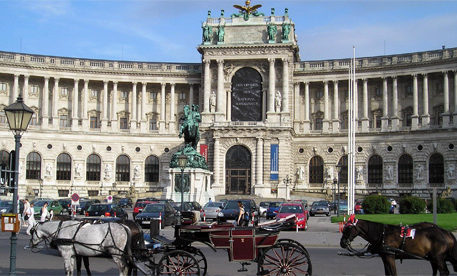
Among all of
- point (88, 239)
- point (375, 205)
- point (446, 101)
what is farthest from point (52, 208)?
point (446, 101)

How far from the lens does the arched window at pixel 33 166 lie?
274ft

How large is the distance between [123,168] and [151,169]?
4010 mm

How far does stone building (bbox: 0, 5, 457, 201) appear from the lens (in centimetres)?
8000

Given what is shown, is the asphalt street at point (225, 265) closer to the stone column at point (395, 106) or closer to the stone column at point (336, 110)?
the stone column at point (395, 106)

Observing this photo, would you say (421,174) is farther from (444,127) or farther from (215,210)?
(215,210)

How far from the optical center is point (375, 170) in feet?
271

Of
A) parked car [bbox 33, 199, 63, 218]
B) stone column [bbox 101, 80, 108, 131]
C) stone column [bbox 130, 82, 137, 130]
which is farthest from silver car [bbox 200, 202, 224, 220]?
stone column [bbox 101, 80, 108, 131]

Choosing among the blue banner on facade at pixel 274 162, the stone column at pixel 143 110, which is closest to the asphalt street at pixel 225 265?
the blue banner on facade at pixel 274 162

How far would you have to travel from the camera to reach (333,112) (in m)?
86.9

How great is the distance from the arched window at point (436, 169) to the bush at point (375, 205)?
30.7 m

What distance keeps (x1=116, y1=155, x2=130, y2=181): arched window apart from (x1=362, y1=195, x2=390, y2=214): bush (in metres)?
45.2

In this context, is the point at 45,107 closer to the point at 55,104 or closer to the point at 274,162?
the point at 55,104

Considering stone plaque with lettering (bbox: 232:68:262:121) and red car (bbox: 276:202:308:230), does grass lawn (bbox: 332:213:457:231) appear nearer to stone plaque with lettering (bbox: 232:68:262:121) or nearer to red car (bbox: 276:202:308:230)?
red car (bbox: 276:202:308:230)

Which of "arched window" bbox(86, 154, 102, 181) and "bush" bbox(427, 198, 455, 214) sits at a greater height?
"arched window" bbox(86, 154, 102, 181)
